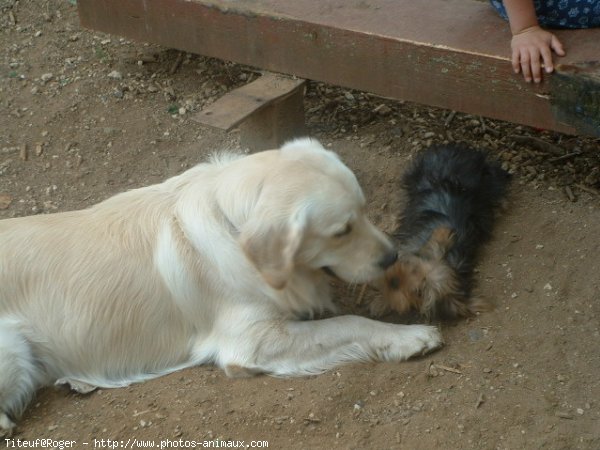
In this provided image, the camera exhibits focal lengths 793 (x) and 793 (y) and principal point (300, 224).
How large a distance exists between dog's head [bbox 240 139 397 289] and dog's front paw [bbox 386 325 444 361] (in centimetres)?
34

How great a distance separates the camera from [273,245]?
318 cm

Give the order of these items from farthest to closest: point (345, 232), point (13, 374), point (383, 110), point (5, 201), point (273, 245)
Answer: point (383, 110) < point (5, 201) < point (13, 374) < point (345, 232) < point (273, 245)

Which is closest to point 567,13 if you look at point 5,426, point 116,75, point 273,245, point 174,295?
point 273,245

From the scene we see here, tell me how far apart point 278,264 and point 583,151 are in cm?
241

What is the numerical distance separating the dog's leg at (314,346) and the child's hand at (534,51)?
1285 mm

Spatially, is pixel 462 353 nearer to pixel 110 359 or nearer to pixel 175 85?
pixel 110 359

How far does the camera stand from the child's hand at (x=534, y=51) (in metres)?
3.67

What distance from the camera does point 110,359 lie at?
143 inches

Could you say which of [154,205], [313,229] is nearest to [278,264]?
[313,229]

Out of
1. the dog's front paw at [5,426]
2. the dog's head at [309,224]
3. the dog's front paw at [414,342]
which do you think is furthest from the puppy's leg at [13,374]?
the dog's front paw at [414,342]

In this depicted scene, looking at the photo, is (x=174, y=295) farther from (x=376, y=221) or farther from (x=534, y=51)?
(x=534, y=51)

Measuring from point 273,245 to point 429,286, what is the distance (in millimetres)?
880

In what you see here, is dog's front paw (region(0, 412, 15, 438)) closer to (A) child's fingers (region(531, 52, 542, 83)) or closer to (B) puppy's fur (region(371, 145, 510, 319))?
(B) puppy's fur (region(371, 145, 510, 319))

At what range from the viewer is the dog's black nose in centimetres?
340
